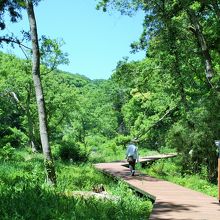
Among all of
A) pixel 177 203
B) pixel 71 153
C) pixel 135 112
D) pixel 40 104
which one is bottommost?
pixel 177 203

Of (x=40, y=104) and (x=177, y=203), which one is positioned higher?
(x=40, y=104)

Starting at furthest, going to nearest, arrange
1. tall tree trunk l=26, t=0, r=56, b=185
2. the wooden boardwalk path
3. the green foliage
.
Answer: the green foliage
tall tree trunk l=26, t=0, r=56, b=185
the wooden boardwalk path

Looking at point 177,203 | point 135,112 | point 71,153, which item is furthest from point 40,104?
point 135,112

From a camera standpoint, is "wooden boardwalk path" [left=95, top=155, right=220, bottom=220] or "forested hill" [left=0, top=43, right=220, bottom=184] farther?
"forested hill" [left=0, top=43, right=220, bottom=184]

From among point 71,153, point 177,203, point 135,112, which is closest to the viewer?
point 177,203

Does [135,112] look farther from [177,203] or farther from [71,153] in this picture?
[177,203]

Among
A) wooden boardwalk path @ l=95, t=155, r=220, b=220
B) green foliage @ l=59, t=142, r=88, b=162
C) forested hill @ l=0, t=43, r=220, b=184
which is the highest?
forested hill @ l=0, t=43, r=220, b=184

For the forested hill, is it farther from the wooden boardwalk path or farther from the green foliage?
the wooden boardwalk path

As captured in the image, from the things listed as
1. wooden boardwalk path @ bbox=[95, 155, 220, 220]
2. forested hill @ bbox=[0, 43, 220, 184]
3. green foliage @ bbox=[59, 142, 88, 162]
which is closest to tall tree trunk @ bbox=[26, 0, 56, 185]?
wooden boardwalk path @ bbox=[95, 155, 220, 220]

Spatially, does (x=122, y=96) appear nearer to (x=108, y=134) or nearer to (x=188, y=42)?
(x=108, y=134)

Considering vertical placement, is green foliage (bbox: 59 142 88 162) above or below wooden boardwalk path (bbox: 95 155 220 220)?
above

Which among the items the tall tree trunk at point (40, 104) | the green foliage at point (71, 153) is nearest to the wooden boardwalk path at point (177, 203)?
the tall tree trunk at point (40, 104)

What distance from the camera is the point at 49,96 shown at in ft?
146

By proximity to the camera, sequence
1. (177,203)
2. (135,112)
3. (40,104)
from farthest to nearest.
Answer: (135,112), (40,104), (177,203)
